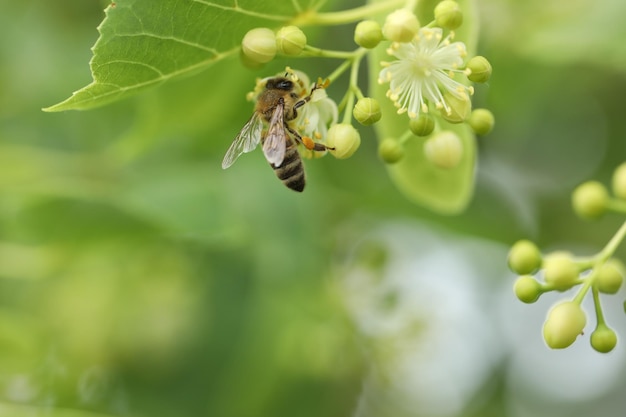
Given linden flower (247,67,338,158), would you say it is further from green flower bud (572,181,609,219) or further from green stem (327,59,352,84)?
green flower bud (572,181,609,219)

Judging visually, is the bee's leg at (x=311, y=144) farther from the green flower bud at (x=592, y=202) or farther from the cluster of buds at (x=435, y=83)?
the green flower bud at (x=592, y=202)

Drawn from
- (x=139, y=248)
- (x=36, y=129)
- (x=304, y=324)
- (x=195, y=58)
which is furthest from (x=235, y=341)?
(x=195, y=58)

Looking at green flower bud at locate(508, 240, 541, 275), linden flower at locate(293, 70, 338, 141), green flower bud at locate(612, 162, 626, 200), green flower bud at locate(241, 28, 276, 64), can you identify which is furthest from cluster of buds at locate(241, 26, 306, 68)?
green flower bud at locate(612, 162, 626, 200)

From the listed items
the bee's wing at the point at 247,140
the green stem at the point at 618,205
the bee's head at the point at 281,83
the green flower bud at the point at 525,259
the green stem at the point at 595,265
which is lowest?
the green stem at the point at 618,205

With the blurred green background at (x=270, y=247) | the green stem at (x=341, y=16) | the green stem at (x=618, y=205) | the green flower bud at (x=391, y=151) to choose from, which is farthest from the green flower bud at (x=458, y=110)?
the blurred green background at (x=270, y=247)

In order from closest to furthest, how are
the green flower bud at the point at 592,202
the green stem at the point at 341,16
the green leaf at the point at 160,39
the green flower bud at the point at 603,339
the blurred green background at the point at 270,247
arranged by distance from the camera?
the green leaf at the point at 160,39 → the green flower bud at the point at 603,339 → the green stem at the point at 341,16 → the green flower bud at the point at 592,202 → the blurred green background at the point at 270,247

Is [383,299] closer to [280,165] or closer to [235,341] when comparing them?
[235,341]

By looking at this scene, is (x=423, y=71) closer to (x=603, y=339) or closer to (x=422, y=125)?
(x=422, y=125)
